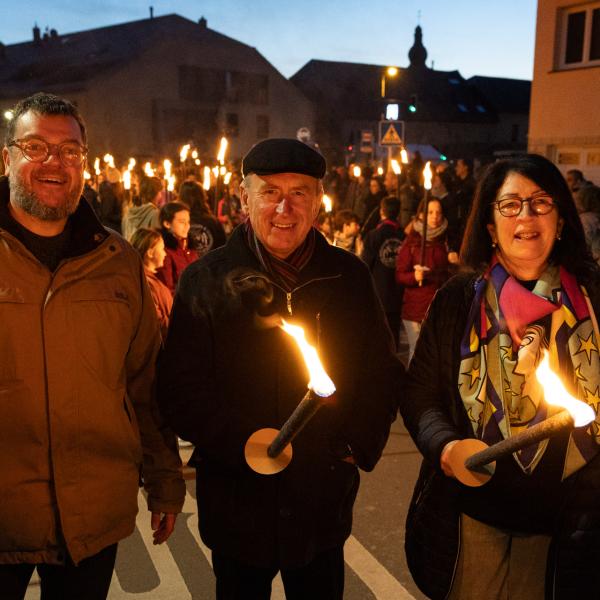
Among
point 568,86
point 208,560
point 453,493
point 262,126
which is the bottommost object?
point 208,560

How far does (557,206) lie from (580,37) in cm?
1565

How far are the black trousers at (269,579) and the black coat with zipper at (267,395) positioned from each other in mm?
73

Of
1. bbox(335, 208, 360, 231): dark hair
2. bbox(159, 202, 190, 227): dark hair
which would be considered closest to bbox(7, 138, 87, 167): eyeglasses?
bbox(159, 202, 190, 227): dark hair

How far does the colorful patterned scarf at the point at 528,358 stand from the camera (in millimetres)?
2100

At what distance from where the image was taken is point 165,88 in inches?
1641

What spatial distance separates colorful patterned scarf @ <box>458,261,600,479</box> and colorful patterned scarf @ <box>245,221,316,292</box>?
→ 1.99ft

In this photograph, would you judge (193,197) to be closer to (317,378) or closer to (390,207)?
(390,207)

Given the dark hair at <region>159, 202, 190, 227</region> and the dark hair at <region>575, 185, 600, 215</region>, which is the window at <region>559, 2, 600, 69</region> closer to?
the dark hair at <region>575, 185, 600, 215</region>

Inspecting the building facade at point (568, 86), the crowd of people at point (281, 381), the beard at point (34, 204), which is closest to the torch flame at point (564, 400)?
the crowd of people at point (281, 381)

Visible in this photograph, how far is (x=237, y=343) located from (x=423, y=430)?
2.23ft

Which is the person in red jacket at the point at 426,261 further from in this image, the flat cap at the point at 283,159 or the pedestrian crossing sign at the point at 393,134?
the pedestrian crossing sign at the point at 393,134

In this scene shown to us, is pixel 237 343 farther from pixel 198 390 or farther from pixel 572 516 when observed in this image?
pixel 572 516

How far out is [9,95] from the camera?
4484 cm

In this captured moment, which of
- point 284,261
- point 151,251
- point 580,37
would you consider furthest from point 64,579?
point 580,37
